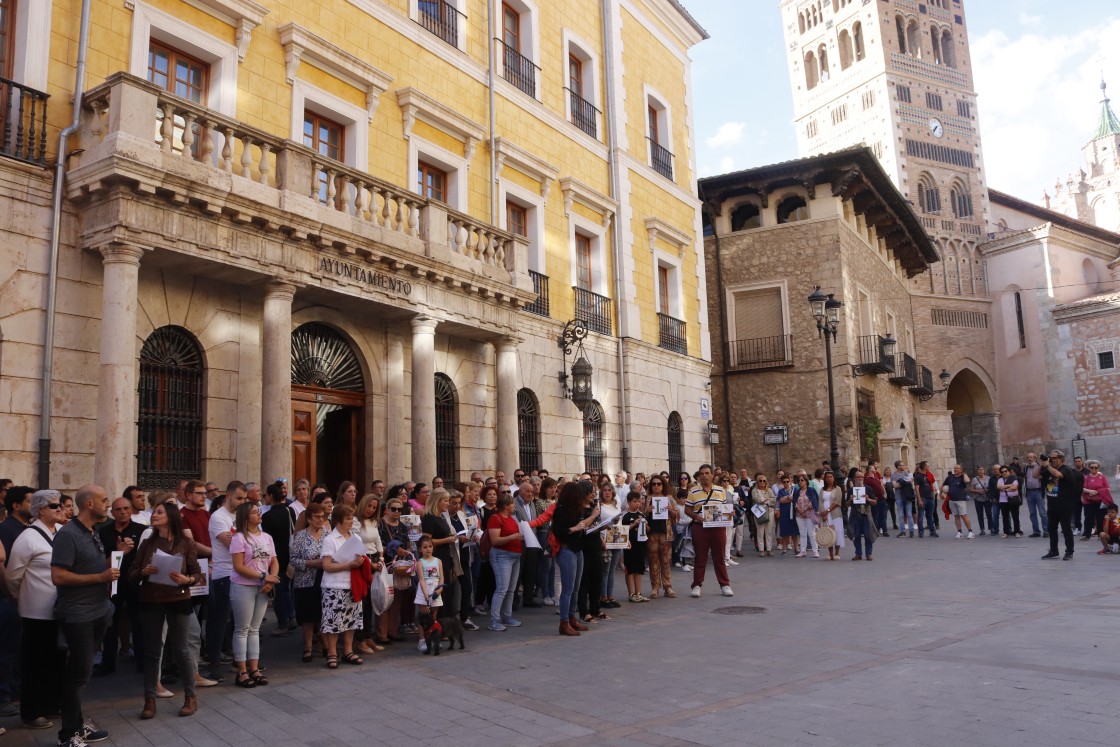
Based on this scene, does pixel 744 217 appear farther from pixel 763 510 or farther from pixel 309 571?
pixel 309 571

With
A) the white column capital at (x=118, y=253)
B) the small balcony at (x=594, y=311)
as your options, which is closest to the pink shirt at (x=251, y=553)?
the white column capital at (x=118, y=253)

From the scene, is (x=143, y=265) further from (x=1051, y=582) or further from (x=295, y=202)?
(x=1051, y=582)

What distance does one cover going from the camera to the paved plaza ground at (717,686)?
5.46 m

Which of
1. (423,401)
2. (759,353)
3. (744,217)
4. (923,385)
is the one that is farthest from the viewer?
(923,385)

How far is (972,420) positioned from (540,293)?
4582cm

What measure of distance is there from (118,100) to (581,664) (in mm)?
7823

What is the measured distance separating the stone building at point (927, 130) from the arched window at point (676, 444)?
33420 mm

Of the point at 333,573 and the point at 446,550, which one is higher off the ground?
the point at 446,550

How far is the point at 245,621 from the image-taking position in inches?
279

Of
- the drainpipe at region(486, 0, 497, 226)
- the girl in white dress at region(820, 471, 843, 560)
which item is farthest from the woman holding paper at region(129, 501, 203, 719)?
the girl in white dress at region(820, 471, 843, 560)

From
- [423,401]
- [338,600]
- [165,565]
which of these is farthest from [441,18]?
[165,565]

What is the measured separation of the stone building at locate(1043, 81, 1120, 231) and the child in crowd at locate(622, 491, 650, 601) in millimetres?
108095

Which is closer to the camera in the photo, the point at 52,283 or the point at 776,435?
the point at 52,283

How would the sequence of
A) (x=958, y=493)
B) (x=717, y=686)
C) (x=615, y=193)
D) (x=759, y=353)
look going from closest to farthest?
(x=717, y=686)
(x=958, y=493)
(x=615, y=193)
(x=759, y=353)
